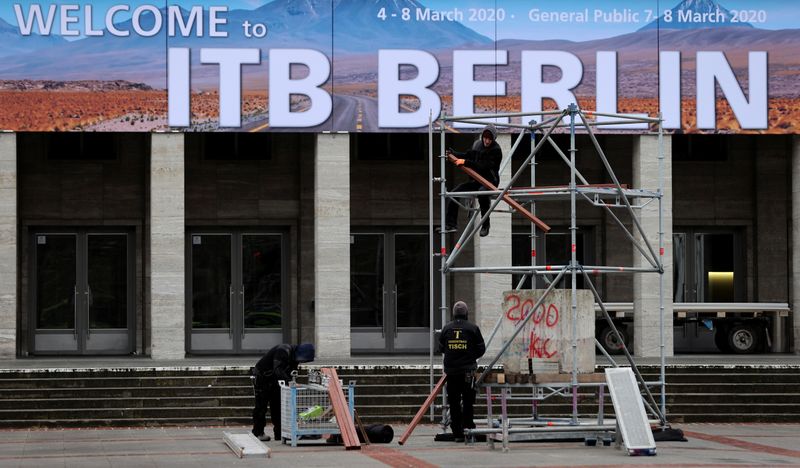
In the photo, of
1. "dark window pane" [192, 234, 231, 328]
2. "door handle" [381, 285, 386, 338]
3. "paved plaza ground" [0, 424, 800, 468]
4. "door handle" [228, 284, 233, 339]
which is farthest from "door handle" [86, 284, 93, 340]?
"paved plaza ground" [0, 424, 800, 468]

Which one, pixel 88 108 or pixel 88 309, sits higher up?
pixel 88 108

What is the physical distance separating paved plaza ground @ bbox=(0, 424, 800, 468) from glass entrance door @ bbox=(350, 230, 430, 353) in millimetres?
10431

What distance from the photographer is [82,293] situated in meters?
30.3

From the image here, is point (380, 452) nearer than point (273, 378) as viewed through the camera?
Yes

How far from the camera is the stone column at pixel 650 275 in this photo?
92.2ft

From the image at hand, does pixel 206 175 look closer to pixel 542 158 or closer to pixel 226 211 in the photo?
pixel 226 211

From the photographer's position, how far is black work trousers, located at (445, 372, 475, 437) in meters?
17.8

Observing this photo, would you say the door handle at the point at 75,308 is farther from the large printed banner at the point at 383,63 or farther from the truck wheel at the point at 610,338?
the truck wheel at the point at 610,338

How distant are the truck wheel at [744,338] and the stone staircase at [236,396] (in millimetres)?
6822

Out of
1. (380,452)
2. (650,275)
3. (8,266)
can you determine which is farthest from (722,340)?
(380,452)

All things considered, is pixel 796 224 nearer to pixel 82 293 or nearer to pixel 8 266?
pixel 82 293

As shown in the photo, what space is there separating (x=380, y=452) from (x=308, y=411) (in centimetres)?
138

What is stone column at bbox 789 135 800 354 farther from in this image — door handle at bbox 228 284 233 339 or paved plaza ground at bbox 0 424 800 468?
door handle at bbox 228 284 233 339

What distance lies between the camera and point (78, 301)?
99.6ft
